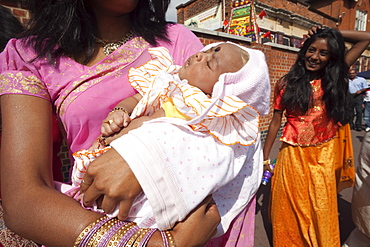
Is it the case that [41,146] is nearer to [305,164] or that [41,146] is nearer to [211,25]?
[305,164]

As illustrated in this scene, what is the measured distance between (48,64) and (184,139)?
755 millimetres

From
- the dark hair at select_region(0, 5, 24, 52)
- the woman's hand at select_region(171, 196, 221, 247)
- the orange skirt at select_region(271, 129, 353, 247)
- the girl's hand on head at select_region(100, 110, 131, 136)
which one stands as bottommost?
the orange skirt at select_region(271, 129, 353, 247)

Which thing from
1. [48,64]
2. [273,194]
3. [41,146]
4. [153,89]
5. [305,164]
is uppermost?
[48,64]

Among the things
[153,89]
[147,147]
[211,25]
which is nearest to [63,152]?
[153,89]

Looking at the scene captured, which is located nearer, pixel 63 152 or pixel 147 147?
pixel 147 147

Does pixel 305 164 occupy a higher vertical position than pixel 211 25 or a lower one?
lower

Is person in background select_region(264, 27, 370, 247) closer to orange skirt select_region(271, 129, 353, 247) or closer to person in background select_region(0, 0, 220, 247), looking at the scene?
orange skirt select_region(271, 129, 353, 247)

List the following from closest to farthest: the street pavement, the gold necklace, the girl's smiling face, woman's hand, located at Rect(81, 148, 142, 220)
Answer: woman's hand, located at Rect(81, 148, 142, 220), the gold necklace, the girl's smiling face, the street pavement

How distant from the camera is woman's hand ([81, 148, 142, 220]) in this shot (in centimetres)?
73

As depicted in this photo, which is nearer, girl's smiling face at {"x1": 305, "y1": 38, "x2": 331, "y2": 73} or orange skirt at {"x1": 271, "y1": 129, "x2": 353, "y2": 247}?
orange skirt at {"x1": 271, "y1": 129, "x2": 353, "y2": 247}

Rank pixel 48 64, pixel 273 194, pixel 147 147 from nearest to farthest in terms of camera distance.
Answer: pixel 147 147 < pixel 48 64 < pixel 273 194

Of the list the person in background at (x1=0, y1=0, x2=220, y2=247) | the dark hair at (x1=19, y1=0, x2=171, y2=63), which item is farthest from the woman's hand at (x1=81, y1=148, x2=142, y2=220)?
the dark hair at (x1=19, y1=0, x2=171, y2=63)

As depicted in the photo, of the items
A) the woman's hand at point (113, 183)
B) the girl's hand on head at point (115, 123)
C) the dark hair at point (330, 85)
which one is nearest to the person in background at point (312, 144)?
the dark hair at point (330, 85)

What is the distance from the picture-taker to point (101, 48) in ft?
3.96
